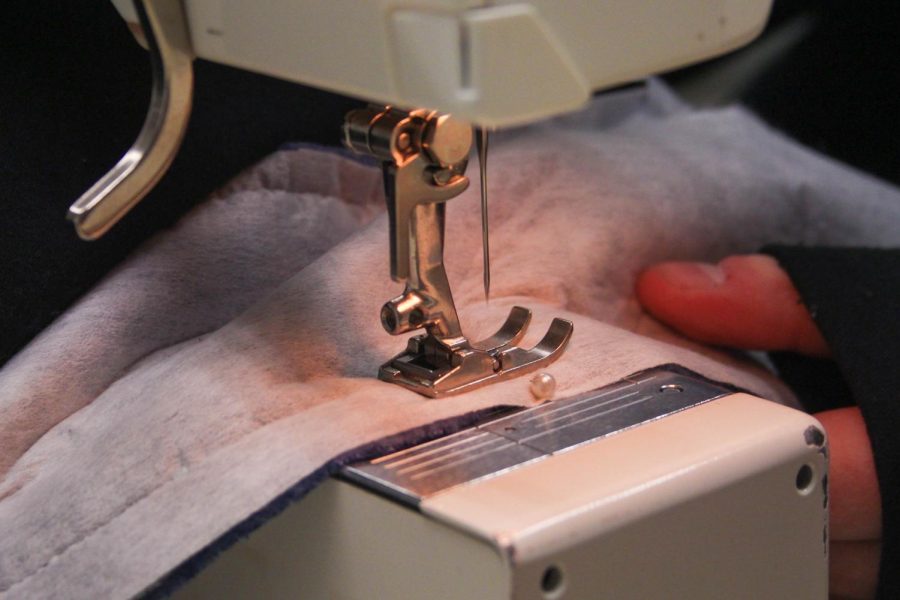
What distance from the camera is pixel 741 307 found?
76cm

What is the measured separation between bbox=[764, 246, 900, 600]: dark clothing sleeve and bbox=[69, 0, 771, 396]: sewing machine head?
192 mm

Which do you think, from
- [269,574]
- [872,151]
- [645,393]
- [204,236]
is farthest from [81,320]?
[872,151]

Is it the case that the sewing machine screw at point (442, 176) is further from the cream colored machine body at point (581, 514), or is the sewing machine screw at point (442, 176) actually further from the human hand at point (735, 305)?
the human hand at point (735, 305)

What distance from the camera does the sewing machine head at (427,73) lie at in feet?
1.38

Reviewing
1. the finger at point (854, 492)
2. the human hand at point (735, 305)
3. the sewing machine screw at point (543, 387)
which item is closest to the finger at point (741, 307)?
the human hand at point (735, 305)

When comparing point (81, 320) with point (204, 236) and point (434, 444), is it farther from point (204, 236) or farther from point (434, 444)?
point (434, 444)

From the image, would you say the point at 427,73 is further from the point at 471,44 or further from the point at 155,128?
the point at 155,128

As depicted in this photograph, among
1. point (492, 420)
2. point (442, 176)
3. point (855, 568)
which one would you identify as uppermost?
point (442, 176)

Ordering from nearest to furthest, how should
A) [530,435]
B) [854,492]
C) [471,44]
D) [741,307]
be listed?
[471,44] < [530,435] < [854,492] < [741,307]

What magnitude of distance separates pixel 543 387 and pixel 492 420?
0.11 ft

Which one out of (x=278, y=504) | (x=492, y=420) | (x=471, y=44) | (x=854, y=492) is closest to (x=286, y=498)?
(x=278, y=504)

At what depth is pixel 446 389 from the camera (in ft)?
1.87

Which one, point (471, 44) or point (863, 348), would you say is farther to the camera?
point (863, 348)

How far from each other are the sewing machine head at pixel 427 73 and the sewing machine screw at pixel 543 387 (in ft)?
0.07
